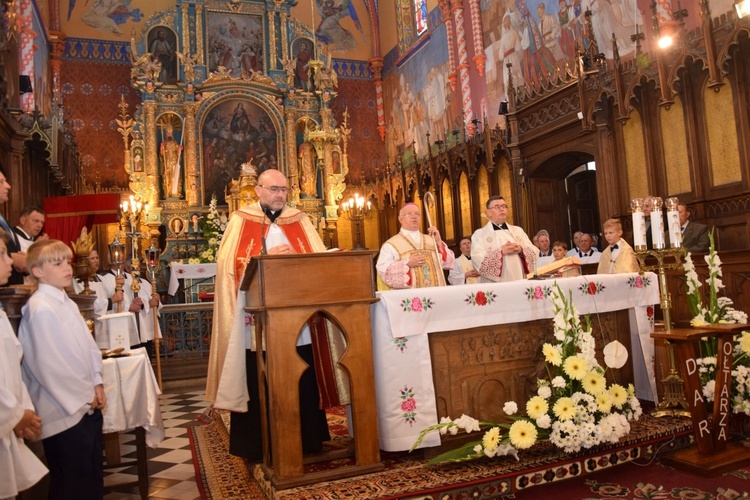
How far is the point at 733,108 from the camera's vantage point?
300 inches

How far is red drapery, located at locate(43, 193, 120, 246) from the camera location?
6.96m

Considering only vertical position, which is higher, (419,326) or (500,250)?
(500,250)

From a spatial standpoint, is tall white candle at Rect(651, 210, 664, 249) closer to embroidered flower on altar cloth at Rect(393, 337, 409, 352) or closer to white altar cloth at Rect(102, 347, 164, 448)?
embroidered flower on altar cloth at Rect(393, 337, 409, 352)

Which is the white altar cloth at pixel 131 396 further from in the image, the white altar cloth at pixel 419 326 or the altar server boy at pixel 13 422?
the white altar cloth at pixel 419 326

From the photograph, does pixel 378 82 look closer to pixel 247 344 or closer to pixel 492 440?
pixel 247 344


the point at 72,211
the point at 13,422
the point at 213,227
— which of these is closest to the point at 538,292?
the point at 13,422

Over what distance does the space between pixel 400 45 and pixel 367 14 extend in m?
2.23

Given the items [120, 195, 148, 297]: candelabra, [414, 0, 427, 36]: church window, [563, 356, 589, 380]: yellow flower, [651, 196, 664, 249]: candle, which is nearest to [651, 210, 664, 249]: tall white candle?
[651, 196, 664, 249]: candle

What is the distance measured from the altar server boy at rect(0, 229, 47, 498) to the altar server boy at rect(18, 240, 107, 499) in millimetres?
185

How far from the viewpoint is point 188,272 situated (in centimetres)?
1335

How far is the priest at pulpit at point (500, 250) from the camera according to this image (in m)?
5.49

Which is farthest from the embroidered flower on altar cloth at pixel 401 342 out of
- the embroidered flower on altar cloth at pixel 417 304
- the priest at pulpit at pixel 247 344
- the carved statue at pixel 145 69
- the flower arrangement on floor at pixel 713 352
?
the carved statue at pixel 145 69

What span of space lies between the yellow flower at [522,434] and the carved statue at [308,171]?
13.1m

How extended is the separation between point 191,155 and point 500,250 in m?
11.7
